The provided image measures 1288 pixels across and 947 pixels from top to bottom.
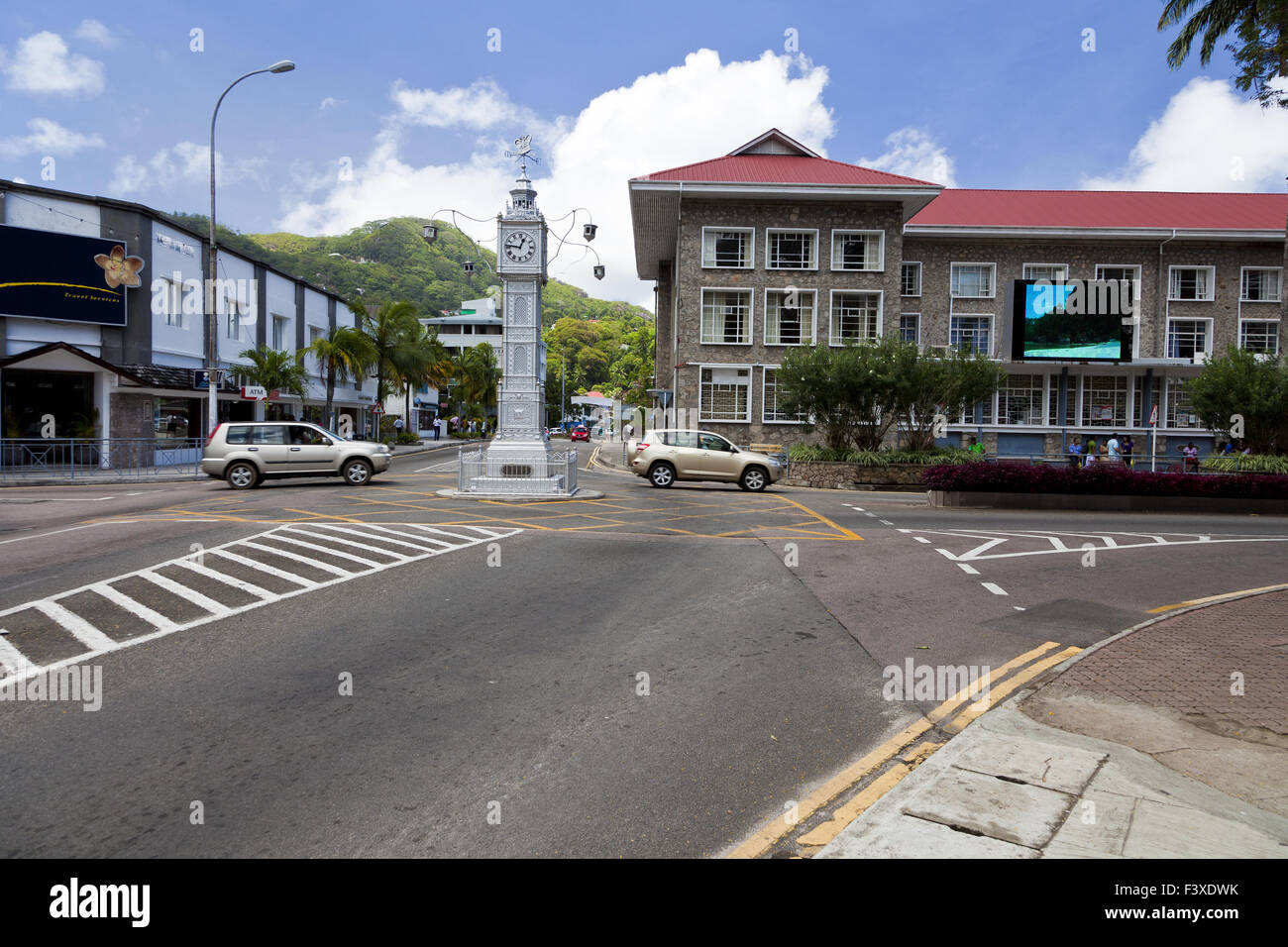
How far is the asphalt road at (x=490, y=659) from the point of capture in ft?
12.9

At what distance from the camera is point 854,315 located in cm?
3838

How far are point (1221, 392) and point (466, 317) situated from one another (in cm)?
8751

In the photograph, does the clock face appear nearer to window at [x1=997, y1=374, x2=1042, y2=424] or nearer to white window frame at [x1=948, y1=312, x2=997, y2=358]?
white window frame at [x1=948, y1=312, x2=997, y2=358]

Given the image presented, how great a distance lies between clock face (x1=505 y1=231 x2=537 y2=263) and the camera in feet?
69.6

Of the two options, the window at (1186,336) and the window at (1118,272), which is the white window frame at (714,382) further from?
the window at (1186,336)

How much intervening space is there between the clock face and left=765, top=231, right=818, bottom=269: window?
64.2 feet

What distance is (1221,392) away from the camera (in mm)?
26078

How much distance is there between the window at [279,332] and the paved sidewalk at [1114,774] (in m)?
46.0

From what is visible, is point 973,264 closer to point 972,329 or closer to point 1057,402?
point 972,329

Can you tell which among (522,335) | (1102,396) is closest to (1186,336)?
(1102,396)

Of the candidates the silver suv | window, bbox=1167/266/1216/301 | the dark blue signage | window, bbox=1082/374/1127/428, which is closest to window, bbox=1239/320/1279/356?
window, bbox=1167/266/1216/301

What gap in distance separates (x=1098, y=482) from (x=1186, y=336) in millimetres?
30287

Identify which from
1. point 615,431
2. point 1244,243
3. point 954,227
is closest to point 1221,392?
point 954,227

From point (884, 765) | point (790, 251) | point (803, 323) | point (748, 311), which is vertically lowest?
point (884, 765)
